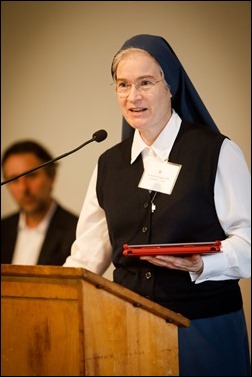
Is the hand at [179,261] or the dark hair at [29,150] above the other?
the dark hair at [29,150]

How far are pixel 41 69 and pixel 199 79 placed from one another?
97 centimetres

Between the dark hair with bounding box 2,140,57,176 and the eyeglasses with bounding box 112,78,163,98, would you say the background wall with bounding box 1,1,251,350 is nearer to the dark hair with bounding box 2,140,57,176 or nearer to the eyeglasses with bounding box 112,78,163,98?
the dark hair with bounding box 2,140,57,176

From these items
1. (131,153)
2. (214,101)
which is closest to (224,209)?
(131,153)

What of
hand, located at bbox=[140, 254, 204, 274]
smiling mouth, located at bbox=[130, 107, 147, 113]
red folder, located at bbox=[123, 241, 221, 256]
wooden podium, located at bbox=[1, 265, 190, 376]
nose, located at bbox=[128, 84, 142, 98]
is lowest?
wooden podium, located at bbox=[1, 265, 190, 376]

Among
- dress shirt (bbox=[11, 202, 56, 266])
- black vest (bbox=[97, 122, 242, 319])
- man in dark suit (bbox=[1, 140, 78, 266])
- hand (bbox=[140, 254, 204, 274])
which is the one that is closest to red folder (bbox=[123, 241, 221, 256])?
hand (bbox=[140, 254, 204, 274])

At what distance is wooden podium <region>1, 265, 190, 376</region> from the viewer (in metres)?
1.90

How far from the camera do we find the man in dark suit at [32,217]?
3.41 metres

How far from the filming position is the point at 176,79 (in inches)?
97.1

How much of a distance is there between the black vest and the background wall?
37cm

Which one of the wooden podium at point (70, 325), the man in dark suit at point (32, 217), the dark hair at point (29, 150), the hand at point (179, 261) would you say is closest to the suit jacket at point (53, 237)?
the man in dark suit at point (32, 217)

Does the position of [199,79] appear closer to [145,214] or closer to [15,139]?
[145,214]

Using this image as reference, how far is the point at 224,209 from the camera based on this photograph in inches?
94.0

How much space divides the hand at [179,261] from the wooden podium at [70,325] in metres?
0.14

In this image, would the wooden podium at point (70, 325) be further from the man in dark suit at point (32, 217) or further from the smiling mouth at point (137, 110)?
the man in dark suit at point (32, 217)
